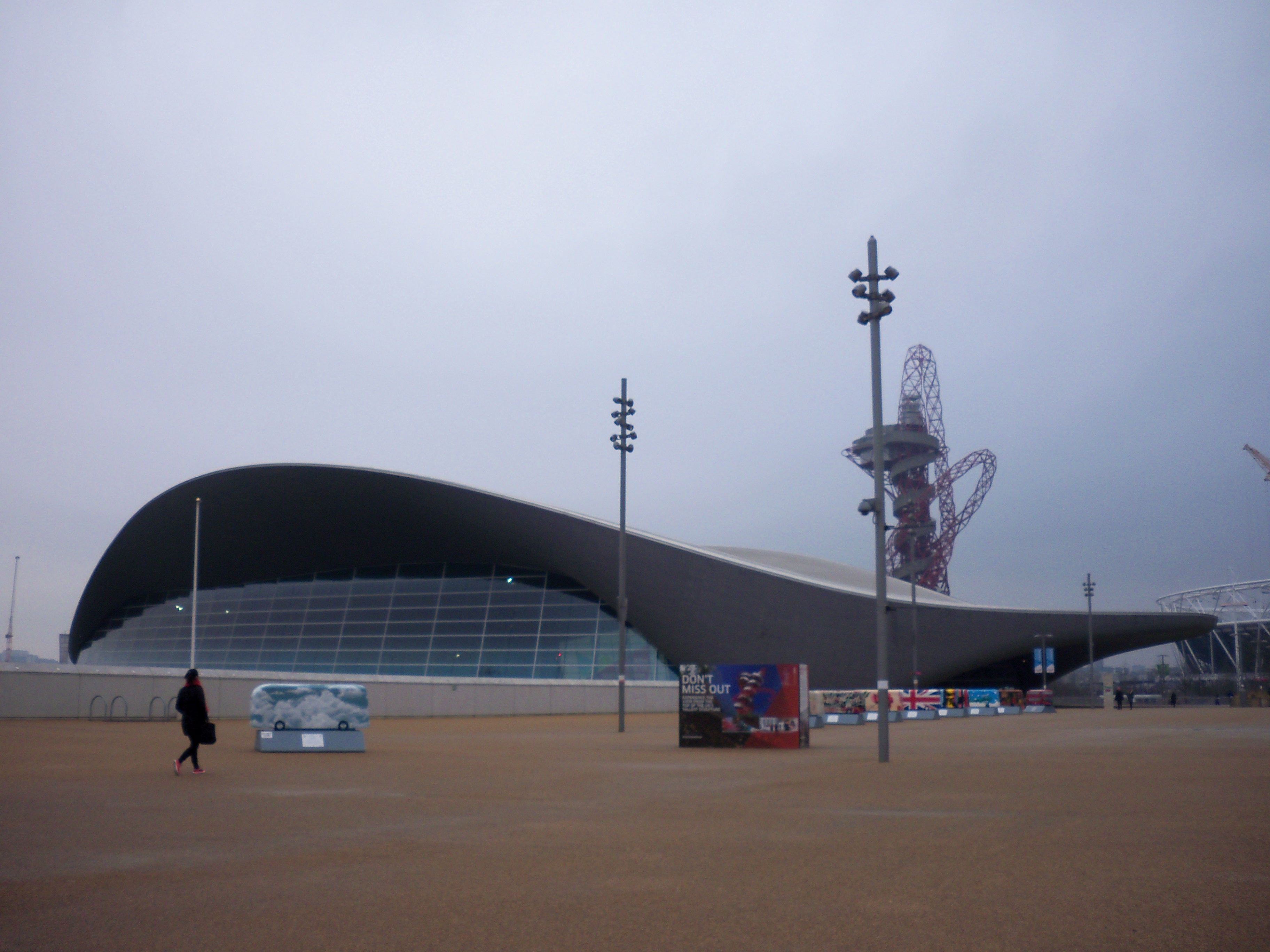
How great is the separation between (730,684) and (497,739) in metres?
5.49

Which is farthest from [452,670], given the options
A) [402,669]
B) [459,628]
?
[402,669]

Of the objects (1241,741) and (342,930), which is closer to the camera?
(342,930)

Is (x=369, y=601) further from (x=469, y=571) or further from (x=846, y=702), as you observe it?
(x=846, y=702)

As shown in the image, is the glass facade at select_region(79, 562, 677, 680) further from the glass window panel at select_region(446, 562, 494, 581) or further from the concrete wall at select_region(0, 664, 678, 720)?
the concrete wall at select_region(0, 664, 678, 720)

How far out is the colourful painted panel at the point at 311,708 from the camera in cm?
1834

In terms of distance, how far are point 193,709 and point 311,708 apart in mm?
5054

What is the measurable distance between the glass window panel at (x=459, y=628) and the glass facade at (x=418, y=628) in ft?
0.19

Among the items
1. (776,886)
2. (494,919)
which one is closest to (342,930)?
(494,919)

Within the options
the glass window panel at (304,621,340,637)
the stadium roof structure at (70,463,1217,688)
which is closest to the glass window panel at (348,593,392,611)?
the glass window panel at (304,621,340,637)

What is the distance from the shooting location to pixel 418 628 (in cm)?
5400

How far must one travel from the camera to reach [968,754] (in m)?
18.1

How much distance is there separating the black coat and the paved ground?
0.59 metres

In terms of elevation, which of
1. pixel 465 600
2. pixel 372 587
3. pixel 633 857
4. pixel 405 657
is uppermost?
pixel 372 587

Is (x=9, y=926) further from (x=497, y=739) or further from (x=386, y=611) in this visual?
(x=386, y=611)
